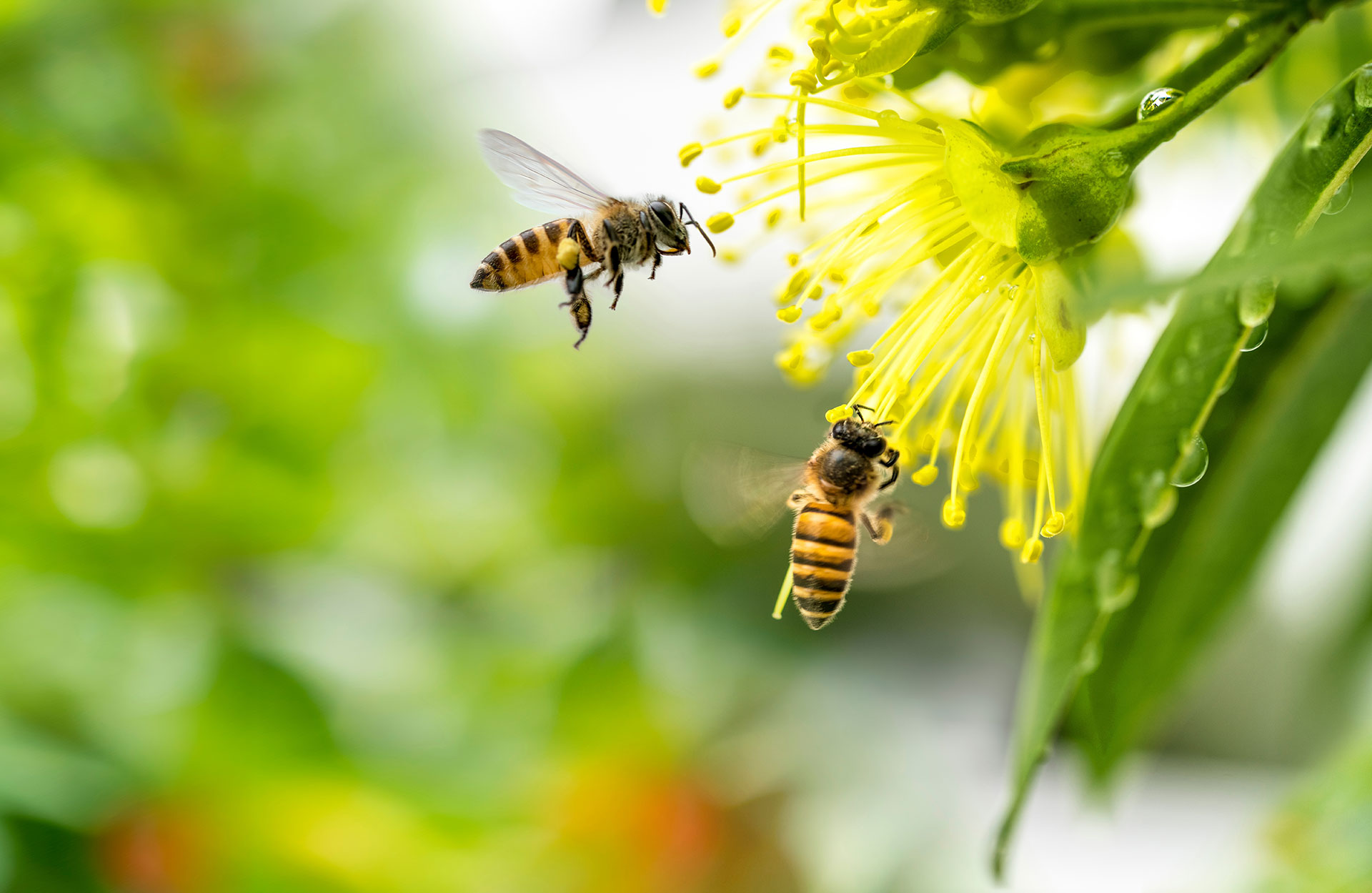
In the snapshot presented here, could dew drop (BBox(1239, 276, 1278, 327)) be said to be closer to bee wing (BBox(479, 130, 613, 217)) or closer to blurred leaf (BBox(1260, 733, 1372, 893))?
bee wing (BBox(479, 130, 613, 217))

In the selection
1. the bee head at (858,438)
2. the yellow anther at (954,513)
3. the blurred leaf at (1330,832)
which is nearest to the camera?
the yellow anther at (954,513)

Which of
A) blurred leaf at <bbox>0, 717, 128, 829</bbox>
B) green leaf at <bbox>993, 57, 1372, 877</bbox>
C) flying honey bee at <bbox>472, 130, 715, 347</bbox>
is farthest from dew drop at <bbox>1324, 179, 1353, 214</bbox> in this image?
blurred leaf at <bbox>0, 717, 128, 829</bbox>

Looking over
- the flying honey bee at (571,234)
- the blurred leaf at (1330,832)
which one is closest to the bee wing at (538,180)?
the flying honey bee at (571,234)

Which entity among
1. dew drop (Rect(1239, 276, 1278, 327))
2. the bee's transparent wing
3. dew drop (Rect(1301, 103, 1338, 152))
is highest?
the bee's transparent wing

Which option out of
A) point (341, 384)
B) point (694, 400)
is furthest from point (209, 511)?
point (694, 400)

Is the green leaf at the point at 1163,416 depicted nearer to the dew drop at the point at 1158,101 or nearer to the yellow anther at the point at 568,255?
the dew drop at the point at 1158,101

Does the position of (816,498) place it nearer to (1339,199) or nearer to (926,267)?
(926,267)

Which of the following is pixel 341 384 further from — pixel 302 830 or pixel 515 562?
pixel 302 830
